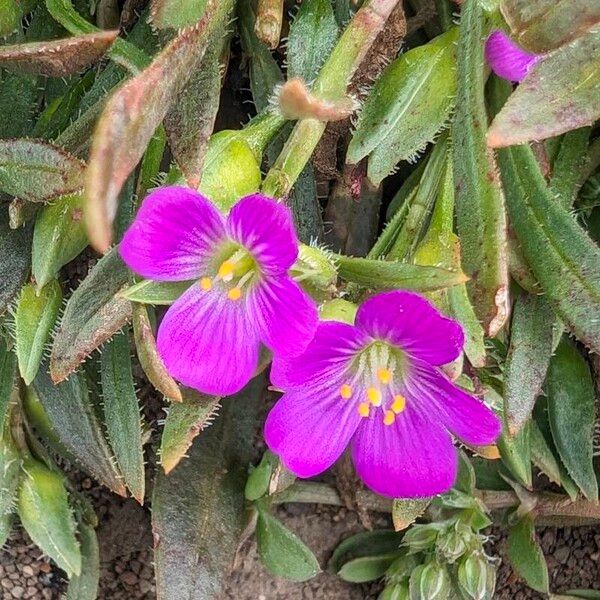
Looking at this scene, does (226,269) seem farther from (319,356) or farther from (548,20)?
(548,20)

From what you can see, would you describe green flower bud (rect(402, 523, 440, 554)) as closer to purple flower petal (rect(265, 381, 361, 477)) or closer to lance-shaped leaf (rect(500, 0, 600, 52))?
purple flower petal (rect(265, 381, 361, 477))

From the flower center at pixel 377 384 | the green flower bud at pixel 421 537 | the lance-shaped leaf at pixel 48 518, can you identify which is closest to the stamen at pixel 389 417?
the flower center at pixel 377 384

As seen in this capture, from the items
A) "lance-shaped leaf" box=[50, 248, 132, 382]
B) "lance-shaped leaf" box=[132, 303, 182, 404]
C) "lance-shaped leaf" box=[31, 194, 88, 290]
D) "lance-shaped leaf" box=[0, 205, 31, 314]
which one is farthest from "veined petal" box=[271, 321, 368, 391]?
"lance-shaped leaf" box=[0, 205, 31, 314]

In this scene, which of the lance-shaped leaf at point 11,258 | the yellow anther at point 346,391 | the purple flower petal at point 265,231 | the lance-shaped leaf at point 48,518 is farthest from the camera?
the lance-shaped leaf at point 48,518

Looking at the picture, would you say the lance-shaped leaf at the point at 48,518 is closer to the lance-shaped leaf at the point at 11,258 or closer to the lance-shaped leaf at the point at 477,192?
the lance-shaped leaf at the point at 11,258

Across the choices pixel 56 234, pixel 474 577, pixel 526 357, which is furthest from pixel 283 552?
pixel 56 234

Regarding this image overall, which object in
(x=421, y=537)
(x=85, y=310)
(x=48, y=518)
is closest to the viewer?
(x=85, y=310)
